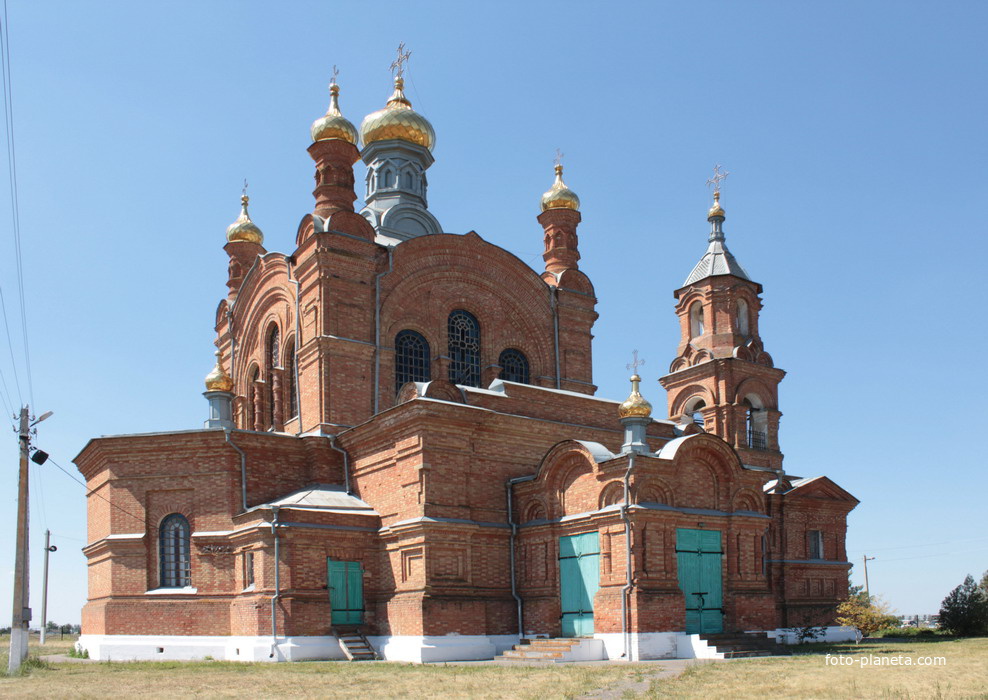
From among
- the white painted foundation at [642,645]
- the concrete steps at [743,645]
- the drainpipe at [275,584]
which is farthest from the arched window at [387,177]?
the concrete steps at [743,645]

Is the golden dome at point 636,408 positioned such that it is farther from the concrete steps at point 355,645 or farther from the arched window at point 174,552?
the arched window at point 174,552

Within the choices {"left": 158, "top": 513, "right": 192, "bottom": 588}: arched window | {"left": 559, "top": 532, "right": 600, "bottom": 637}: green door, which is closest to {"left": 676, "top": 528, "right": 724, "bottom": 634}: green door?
{"left": 559, "top": 532, "right": 600, "bottom": 637}: green door

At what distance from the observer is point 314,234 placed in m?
20.2

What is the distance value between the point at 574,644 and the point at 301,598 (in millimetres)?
4683

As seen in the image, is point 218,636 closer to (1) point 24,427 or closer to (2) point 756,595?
(1) point 24,427

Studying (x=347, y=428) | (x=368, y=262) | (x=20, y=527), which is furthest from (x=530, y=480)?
(x=20, y=527)

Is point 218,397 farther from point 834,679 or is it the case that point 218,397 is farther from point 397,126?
point 834,679

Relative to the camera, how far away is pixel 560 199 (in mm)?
24500

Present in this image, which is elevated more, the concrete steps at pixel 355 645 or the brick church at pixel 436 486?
the brick church at pixel 436 486

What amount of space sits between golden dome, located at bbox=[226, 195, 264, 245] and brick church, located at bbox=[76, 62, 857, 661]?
3.32 meters

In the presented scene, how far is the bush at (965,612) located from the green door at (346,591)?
13977 mm

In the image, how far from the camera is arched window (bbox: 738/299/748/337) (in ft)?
78.2

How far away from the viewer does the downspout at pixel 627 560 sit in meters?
15.3

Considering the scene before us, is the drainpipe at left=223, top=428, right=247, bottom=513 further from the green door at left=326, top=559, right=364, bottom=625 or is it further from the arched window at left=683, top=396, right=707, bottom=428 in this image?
the arched window at left=683, top=396, right=707, bottom=428
